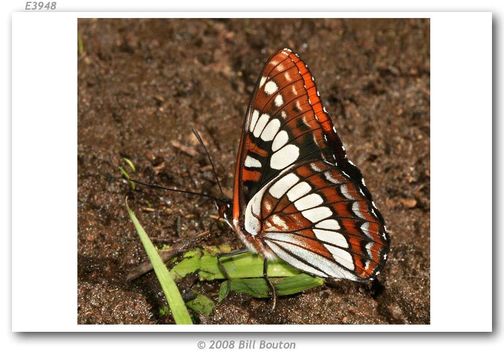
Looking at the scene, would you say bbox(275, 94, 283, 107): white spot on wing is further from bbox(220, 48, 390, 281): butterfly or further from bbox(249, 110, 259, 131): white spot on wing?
bbox(249, 110, 259, 131): white spot on wing

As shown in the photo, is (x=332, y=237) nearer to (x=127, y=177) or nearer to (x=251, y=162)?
(x=251, y=162)

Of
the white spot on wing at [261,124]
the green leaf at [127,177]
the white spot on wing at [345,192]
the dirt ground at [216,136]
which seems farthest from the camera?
the green leaf at [127,177]

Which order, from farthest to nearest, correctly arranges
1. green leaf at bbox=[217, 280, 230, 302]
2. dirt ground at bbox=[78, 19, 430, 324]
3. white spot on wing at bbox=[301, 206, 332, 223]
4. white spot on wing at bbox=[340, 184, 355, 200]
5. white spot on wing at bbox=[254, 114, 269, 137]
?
dirt ground at bbox=[78, 19, 430, 324]
green leaf at bbox=[217, 280, 230, 302]
white spot on wing at bbox=[301, 206, 332, 223]
white spot on wing at bbox=[340, 184, 355, 200]
white spot on wing at bbox=[254, 114, 269, 137]

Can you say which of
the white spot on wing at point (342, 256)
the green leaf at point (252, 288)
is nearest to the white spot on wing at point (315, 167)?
the white spot on wing at point (342, 256)

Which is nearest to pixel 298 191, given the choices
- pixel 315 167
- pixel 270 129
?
pixel 315 167

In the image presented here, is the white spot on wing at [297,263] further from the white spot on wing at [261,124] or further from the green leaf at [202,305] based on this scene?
the white spot on wing at [261,124]

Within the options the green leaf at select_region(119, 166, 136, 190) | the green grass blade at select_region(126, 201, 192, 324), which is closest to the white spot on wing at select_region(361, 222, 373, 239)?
the green grass blade at select_region(126, 201, 192, 324)
